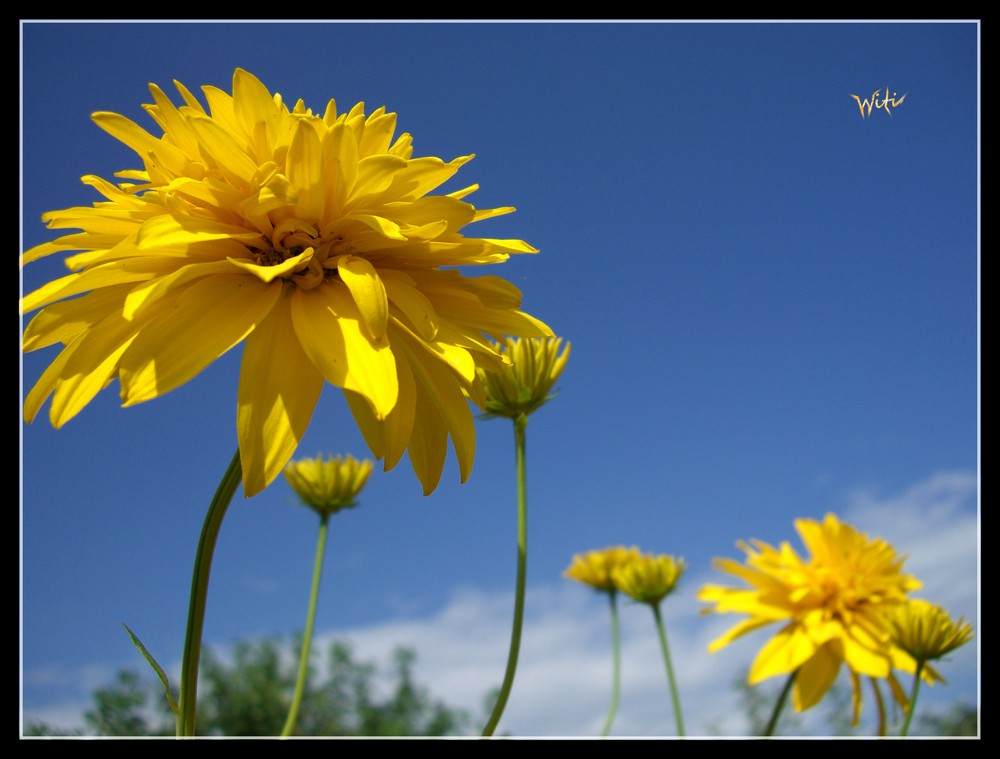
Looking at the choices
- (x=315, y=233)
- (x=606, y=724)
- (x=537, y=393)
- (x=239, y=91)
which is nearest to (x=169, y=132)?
(x=239, y=91)

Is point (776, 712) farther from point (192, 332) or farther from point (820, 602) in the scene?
point (192, 332)

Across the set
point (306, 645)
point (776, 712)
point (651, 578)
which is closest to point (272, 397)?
point (306, 645)

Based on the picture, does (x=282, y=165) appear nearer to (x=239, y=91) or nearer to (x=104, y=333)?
(x=239, y=91)

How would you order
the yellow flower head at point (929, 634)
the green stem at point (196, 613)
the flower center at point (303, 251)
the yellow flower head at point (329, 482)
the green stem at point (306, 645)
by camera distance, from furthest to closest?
the yellow flower head at point (329, 482) → the yellow flower head at point (929, 634) → the green stem at point (306, 645) → the flower center at point (303, 251) → the green stem at point (196, 613)

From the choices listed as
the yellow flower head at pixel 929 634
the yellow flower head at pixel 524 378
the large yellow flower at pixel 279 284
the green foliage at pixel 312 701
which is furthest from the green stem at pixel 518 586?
the green foliage at pixel 312 701

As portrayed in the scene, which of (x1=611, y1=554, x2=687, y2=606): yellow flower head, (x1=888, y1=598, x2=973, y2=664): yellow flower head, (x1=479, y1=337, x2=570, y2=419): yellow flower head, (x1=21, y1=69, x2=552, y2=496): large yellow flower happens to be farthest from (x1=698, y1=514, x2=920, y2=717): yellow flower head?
(x1=21, y1=69, x2=552, y2=496): large yellow flower

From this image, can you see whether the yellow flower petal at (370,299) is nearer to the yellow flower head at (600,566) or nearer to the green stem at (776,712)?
the green stem at (776,712)
